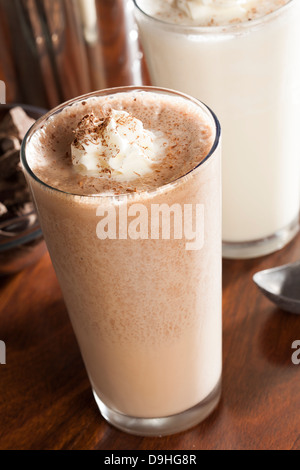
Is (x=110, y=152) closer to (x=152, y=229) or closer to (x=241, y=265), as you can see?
(x=152, y=229)

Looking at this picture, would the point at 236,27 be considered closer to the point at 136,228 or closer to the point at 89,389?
the point at 136,228

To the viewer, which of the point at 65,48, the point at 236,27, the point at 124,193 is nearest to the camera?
the point at 124,193

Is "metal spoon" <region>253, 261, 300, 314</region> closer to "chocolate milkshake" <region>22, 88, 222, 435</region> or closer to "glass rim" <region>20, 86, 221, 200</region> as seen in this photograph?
"chocolate milkshake" <region>22, 88, 222, 435</region>

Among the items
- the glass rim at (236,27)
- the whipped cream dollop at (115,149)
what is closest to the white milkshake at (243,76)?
the glass rim at (236,27)

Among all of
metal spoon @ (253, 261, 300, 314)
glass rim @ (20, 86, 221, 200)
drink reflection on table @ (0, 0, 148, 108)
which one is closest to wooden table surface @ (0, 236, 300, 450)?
metal spoon @ (253, 261, 300, 314)

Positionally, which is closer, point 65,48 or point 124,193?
point 124,193

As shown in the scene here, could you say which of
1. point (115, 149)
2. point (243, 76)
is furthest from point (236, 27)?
point (115, 149)

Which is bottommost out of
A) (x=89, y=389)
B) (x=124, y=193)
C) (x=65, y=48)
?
(x=89, y=389)
